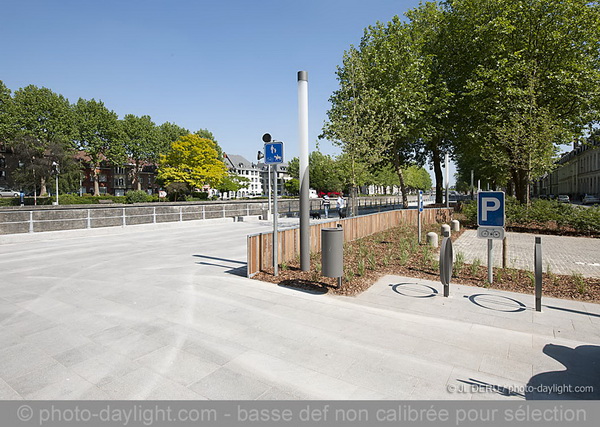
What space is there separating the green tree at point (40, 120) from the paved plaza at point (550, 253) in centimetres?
6071

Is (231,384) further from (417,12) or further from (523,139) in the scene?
(417,12)

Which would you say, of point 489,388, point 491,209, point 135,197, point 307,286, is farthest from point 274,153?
point 135,197

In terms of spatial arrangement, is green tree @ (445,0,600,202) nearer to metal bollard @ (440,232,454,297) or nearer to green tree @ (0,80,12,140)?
metal bollard @ (440,232,454,297)

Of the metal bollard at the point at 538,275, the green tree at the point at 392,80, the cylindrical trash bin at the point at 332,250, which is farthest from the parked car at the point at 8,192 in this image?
the metal bollard at the point at 538,275

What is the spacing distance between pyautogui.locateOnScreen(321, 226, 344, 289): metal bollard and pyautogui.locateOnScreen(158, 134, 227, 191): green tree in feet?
159

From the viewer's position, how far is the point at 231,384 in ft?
11.1

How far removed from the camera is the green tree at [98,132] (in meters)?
63.1

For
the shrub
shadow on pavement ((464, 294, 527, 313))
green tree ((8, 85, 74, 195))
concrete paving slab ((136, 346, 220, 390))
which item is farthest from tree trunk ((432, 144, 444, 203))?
green tree ((8, 85, 74, 195))

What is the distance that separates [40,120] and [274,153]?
2590 inches

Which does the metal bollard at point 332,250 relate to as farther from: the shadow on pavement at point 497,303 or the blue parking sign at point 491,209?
the blue parking sign at point 491,209
